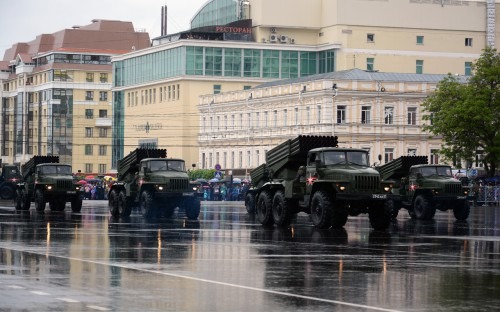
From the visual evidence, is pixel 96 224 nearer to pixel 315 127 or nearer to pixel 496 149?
pixel 496 149

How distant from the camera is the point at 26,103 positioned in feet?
553

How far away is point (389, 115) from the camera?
10125 centimetres

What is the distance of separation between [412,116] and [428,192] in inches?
2105

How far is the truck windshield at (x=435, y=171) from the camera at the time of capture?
163ft

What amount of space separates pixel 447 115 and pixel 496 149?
12.0ft

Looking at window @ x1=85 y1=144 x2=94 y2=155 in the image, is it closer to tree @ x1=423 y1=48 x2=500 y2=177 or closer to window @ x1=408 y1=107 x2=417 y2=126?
window @ x1=408 y1=107 x2=417 y2=126

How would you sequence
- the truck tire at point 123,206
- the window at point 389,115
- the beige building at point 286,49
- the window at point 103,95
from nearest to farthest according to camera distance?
the truck tire at point 123,206 → the window at point 389,115 → the beige building at point 286,49 → the window at point 103,95

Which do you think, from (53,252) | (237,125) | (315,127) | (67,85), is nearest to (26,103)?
(67,85)

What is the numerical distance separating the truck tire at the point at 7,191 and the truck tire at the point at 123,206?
116 feet

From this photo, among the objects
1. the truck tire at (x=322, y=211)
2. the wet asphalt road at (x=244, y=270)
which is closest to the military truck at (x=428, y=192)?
the truck tire at (x=322, y=211)

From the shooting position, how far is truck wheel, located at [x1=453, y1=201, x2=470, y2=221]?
162ft

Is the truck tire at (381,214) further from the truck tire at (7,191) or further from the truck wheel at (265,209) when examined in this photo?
the truck tire at (7,191)

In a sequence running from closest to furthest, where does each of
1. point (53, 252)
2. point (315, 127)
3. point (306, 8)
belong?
1. point (53, 252)
2. point (315, 127)
3. point (306, 8)

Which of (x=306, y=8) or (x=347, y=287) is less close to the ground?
(x=306, y=8)
